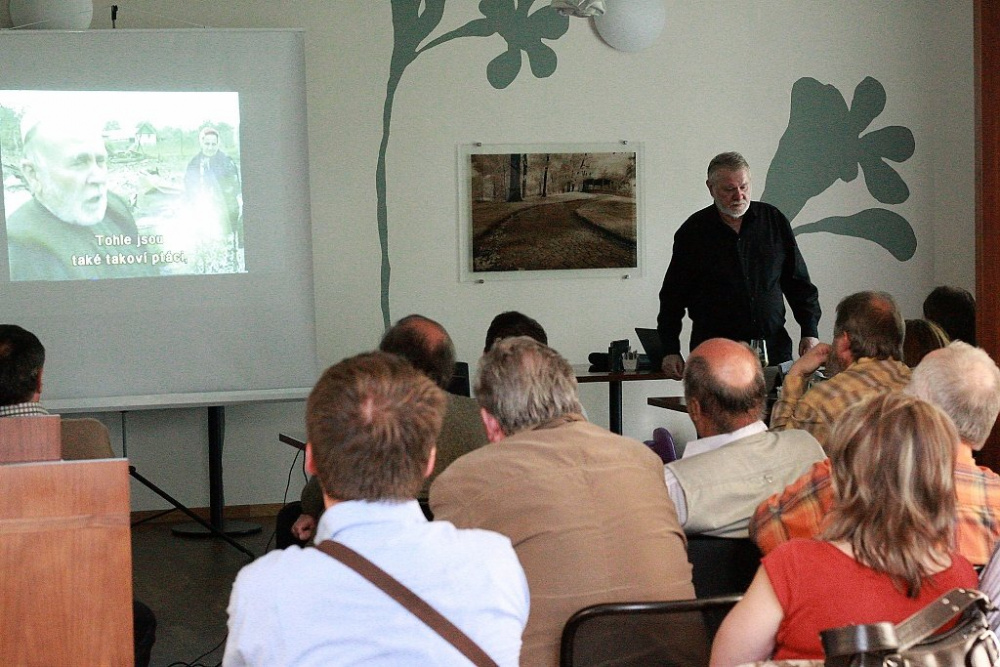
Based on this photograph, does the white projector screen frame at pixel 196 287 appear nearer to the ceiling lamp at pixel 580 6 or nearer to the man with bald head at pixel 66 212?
the man with bald head at pixel 66 212

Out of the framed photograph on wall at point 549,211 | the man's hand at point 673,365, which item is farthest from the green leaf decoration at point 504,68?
the man's hand at point 673,365

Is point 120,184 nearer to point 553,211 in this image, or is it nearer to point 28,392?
point 553,211

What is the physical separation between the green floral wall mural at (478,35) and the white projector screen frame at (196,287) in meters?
0.59

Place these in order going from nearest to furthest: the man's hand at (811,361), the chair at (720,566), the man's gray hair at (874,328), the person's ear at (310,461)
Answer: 1. the person's ear at (310,461)
2. the chair at (720,566)
3. the man's gray hair at (874,328)
4. the man's hand at (811,361)

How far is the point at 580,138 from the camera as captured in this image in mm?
7129

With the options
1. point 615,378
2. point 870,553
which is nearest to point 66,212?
point 615,378

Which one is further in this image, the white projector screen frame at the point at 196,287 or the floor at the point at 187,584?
the white projector screen frame at the point at 196,287

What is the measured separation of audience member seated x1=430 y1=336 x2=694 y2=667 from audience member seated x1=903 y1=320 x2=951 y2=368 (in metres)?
2.49

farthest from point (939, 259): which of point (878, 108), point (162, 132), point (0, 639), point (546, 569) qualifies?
point (0, 639)

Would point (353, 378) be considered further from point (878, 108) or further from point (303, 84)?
point (878, 108)

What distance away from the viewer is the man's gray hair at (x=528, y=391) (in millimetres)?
2570

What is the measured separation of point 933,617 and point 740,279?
13.5ft

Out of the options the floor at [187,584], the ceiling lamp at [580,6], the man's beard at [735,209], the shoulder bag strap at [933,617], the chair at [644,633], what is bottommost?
the floor at [187,584]

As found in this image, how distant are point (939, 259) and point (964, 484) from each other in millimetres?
5610
